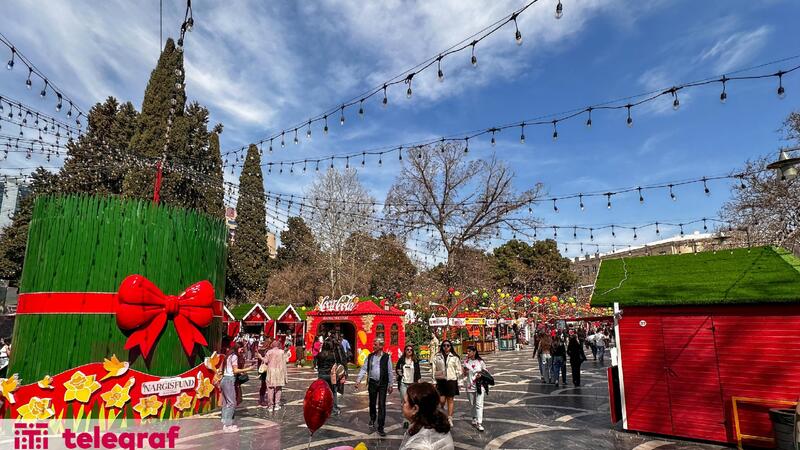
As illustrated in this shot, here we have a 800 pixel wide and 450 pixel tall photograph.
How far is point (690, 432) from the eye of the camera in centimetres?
796

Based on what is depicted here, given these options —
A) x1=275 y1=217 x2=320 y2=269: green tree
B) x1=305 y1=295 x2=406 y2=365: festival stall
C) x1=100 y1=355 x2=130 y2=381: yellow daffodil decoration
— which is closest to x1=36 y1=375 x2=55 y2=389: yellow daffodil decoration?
x1=100 y1=355 x2=130 y2=381: yellow daffodil decoration

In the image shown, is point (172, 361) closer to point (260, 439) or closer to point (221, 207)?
point (260, 439)

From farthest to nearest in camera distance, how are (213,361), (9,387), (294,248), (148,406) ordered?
(294,248)
(213,361)
(148,406)
(9,387)

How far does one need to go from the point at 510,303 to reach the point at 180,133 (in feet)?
94.0

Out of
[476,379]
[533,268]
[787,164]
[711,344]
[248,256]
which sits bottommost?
[476,379]

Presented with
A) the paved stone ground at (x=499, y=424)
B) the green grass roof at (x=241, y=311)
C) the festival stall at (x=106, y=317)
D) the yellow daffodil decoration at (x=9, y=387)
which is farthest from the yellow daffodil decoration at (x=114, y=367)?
the green grass roof at (x=241, y=311)

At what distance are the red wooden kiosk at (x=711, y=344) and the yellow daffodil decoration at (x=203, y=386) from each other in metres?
8.91

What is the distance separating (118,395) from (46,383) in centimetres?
127

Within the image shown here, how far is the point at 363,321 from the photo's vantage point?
20.7 meters

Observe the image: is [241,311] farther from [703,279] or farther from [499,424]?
[703,279]

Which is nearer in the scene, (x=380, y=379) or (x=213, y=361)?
(x=380, y=379)

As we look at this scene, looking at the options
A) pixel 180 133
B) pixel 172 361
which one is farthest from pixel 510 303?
pixel 172 361

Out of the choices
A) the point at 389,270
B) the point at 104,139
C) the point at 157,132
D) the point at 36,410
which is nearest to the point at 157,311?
the point at 36,410

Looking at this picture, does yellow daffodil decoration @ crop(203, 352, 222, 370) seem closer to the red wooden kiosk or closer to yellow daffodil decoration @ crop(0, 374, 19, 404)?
yellow daffodil decoration @ crop(0, 374, 19, 404)
